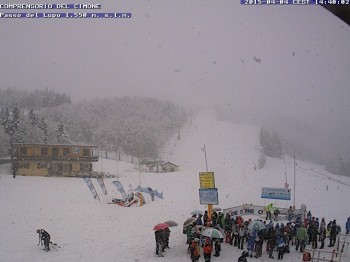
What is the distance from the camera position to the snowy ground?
1092cm

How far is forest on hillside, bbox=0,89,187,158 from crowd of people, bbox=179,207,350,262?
26565 mm

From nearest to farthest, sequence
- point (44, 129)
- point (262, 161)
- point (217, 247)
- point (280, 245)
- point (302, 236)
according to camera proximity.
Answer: point (280, 245) < point (217, 247) < point (302, 236) < point (44, 129) < point (262, 161)

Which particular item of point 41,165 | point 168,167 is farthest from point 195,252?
point 168,167

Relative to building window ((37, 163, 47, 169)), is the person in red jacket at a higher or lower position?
lower

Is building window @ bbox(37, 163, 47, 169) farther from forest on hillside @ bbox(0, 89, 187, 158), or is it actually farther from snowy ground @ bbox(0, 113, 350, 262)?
forest on hillside @ bbox(0, 89, 187, 158)

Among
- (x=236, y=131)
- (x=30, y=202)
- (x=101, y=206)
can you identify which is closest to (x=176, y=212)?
(x=101, y=206)

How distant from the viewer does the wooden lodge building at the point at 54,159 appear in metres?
28.5

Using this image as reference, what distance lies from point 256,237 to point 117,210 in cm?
833

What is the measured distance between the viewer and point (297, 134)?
49000mm

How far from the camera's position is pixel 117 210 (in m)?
17.4

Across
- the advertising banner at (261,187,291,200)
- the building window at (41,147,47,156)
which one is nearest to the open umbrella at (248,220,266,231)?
the advertising banner at (261,187,291,200)

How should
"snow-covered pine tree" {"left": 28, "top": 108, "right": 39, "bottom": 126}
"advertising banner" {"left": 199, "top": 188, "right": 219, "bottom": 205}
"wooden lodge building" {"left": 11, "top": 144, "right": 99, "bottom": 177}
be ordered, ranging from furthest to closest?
"snow-covered pine tree" {"left": 28, "top": 108, "right": 39, "bottom": 126} < "wooden lodge building" {"left": 11, "top": 144, "right": 99, "bottom": 177} < "advertising banner" {"left": 199, "top": 188, "right": 219, "bottom": 205}

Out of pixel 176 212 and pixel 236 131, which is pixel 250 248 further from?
pixel 236 131

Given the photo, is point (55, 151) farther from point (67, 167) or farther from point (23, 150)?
point (23, 150)
